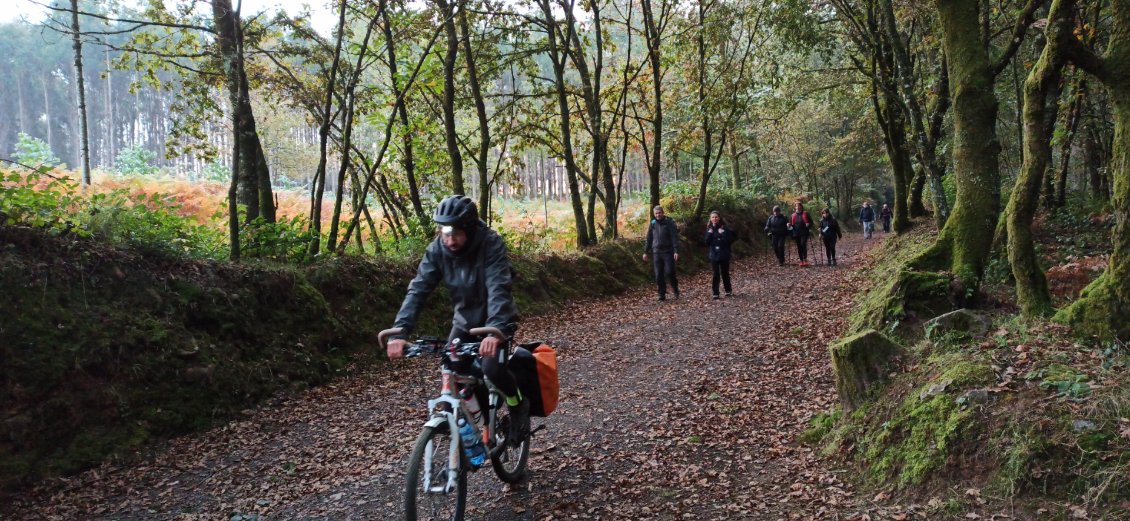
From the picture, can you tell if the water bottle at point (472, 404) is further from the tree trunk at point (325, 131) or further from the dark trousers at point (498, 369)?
the tree trunk at point (325, 131)

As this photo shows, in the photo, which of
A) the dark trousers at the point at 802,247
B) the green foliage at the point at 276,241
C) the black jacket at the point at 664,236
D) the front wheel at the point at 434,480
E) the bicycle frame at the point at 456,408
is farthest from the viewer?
the dark trousers at the point at 802,247

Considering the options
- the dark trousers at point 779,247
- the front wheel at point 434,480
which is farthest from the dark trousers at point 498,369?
the dark trousers at point 779,247

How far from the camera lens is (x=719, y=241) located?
44.4ft

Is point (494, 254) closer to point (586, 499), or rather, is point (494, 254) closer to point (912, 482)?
point (586, 499)

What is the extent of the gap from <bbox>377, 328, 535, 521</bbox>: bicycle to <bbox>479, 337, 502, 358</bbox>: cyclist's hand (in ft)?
0.18

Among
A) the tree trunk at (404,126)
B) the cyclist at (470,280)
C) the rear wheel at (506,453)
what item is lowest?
the rear wheel at (506,453)

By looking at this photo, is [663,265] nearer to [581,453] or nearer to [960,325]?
[960,325]

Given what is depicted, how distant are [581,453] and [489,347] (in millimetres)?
2225

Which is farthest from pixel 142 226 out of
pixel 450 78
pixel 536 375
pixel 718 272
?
pixel 718 272

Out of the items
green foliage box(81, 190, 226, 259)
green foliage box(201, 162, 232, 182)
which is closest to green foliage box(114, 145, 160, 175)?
green foliage box(201, 162, 232, 182)

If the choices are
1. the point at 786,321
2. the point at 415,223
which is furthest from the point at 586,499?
the point at 415,223

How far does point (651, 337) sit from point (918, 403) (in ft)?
19.6

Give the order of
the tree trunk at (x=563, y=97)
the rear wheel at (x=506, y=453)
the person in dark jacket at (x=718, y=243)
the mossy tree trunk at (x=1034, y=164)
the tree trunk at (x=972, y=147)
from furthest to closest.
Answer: the tree trunk at (x=563, y=97)
the person in dark jacket at (x=718, y=243)
the tree trunk at (x=972, y=147)
the mossy tree trunk at (x=1034, y=164)
the rear wheel at (x=506, y=453)

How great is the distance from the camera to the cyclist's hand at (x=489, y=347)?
3508mm
